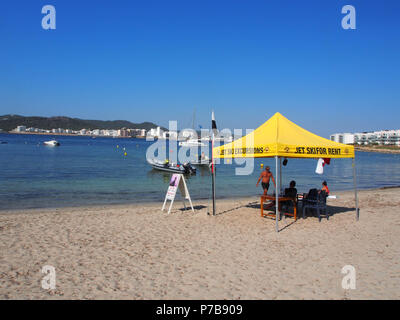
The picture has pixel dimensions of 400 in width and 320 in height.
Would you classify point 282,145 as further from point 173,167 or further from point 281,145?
point 173,167

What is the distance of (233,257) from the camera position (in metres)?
6.27

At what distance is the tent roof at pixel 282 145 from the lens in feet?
27.1

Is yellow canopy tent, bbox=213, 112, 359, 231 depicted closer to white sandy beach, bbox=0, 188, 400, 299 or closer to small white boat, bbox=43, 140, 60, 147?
white sandy beach, bbox=0, 188, 400, 299

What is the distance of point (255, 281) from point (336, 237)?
3.74 meters

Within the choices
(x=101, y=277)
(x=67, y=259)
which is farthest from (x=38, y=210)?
(x=101, y=277)

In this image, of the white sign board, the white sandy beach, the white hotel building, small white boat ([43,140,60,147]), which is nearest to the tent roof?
the white sign board

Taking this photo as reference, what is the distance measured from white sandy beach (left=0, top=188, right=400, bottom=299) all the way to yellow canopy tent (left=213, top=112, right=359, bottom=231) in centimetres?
146

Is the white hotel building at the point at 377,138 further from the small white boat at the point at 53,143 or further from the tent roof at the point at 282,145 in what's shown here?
the tent roof at the point at 282,145

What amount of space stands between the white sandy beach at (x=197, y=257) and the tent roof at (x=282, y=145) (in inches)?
82.3

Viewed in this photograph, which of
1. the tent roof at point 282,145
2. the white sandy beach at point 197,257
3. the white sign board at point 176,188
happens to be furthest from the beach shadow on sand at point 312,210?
the white sign board at point 176,188

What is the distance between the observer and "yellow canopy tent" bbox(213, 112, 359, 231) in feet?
27.1

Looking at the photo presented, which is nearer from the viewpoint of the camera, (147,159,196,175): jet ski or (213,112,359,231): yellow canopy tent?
(213,112,359,231): yellow canopy tent

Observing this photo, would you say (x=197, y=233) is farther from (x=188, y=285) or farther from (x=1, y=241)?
(x=1, y=241)

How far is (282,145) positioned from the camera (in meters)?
8.11
